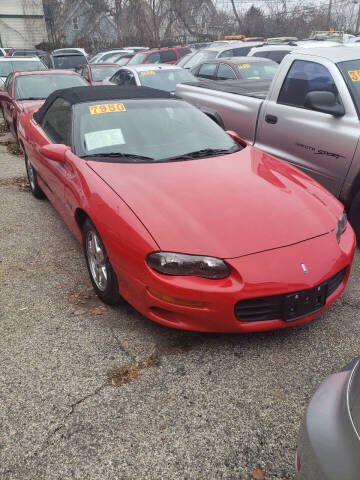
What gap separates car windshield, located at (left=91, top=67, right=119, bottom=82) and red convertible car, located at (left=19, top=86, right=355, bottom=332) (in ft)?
29.1

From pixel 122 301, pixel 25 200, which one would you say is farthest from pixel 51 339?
pixel 25 200

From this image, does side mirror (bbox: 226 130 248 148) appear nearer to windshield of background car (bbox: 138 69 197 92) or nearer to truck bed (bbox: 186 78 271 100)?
truck bed (bbox: 186 78 271 100)

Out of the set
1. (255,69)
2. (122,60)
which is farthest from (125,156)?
(122,60)

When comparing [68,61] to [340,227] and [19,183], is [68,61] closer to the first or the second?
[19,183]

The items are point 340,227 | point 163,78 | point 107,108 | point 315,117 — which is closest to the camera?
point 340,227

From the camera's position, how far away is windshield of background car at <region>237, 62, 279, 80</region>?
8688 mm

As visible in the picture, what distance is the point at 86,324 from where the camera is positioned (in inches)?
118

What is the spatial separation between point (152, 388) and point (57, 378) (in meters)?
0.59

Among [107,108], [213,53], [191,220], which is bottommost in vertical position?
[191,220]

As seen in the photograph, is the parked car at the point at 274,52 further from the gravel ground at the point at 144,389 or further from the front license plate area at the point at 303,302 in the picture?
the front license plate area at the point at 303,302

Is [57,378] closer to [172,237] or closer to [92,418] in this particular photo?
[92,418]

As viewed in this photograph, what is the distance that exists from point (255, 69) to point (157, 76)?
2111 mm

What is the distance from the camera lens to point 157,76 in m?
9.11

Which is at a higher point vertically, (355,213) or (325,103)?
(325,103)
